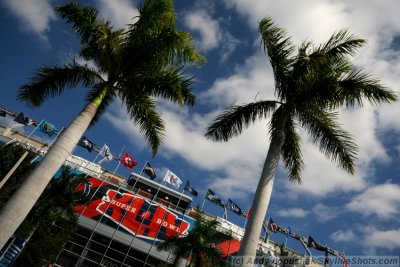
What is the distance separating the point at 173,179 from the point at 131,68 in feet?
97.4

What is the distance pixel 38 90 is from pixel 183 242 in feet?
57.0

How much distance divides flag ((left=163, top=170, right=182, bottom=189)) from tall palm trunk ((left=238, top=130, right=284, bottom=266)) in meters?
29.9

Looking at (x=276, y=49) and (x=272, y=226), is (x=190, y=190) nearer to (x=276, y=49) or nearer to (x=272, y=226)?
(x=272, y=226)

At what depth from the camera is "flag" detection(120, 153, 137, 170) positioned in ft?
128

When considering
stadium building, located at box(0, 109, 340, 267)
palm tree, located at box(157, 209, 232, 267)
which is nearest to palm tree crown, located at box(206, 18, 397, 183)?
palm tree, located at box(157, 209, 232, 267)

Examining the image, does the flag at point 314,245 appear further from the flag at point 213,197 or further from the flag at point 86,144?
the flag at point 86,144

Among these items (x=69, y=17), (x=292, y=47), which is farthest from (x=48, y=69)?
(x=292, y=47)

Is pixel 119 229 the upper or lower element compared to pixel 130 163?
lower

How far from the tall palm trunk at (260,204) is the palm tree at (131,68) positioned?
3552 millimetres

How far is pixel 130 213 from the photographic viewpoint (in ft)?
112

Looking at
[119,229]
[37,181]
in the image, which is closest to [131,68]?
[37,181]

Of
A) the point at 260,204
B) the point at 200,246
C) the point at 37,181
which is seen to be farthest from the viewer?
the point at 200,246

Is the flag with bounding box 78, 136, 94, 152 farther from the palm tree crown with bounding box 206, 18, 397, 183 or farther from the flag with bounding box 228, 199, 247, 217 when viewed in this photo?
the palm tree crown with bounding box 206, 18, 397, 183

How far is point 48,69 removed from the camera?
11.4 metres
